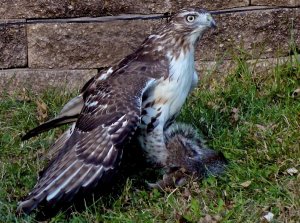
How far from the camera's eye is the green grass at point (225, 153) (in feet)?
19.3

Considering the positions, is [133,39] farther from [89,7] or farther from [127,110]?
[127,110]

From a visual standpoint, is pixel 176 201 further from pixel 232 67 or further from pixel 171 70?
pixel 232 67

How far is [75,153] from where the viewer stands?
19.8 ft

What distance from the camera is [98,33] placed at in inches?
304

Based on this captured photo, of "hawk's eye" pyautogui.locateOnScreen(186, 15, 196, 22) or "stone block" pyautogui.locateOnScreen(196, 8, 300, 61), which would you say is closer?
"hawk's eye" pyautogui.locateOnScreen(186, 15, 196, 22)

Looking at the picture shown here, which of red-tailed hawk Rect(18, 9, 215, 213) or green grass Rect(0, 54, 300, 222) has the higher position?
red-tailed hawk Rect(18, 9, 215, 213)

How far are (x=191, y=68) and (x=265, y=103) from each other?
40.0 inches

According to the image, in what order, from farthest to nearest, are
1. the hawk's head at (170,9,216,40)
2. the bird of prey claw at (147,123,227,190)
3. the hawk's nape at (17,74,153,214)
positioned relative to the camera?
1. the hawk's head at (170,9,216,40)
2. the bird of prey claw at (147,123,227,190)
3. the hawk's nape at (17,74,153,214)

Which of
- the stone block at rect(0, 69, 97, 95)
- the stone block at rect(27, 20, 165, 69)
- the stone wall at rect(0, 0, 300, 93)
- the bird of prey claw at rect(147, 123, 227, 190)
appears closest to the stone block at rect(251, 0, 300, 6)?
the stone wall at rect(0, 0, 300, 93)

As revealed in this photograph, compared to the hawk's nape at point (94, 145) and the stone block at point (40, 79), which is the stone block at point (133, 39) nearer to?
the stone block at point (40, 79)

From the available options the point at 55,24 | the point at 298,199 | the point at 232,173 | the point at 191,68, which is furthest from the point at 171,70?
the point at 55,24

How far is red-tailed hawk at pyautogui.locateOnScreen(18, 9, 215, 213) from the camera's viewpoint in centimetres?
584

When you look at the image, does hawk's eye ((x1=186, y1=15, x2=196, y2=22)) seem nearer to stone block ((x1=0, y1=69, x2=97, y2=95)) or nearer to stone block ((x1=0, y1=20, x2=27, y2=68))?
stone block ((x1=0, y1=69, x2=97, y2=95))

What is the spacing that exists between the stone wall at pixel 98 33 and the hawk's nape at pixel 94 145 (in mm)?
1526
